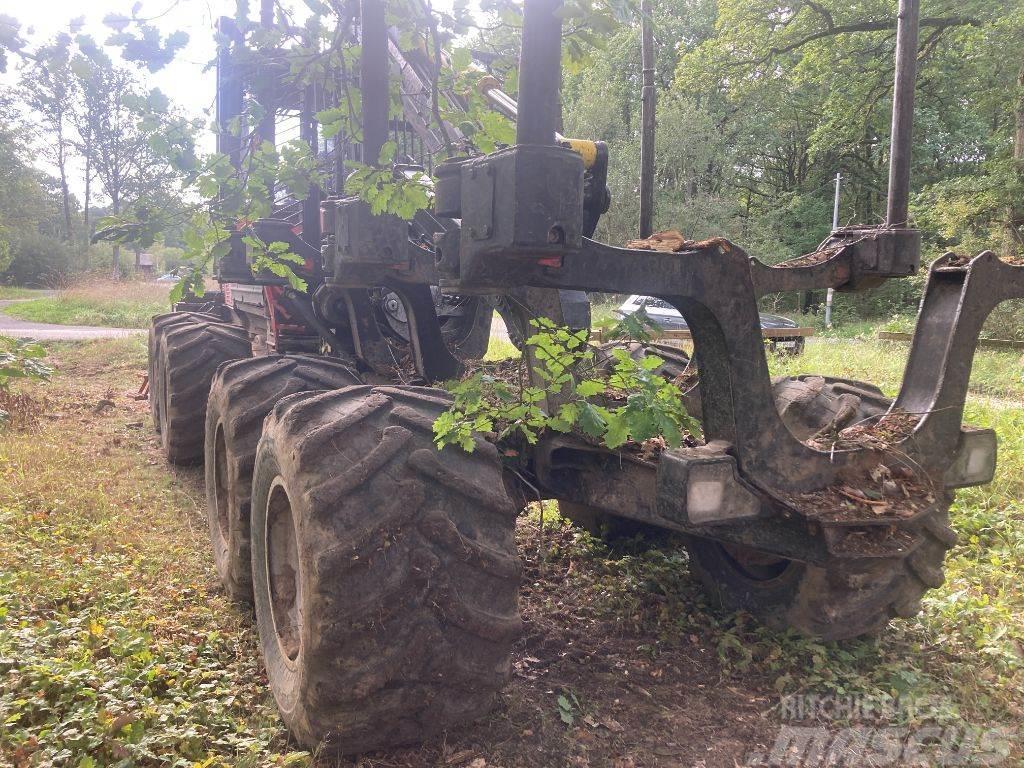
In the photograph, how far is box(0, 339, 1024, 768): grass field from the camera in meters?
2.62

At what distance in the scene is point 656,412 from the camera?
2549 millimetres

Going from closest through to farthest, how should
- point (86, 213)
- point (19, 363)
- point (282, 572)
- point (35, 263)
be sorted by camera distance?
point (282, 572), point (19, 363), point (35, 263), point (86, 213)

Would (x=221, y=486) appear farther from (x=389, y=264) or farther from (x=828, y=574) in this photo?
(x=828, y=574)

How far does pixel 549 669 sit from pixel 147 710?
4.78 ft

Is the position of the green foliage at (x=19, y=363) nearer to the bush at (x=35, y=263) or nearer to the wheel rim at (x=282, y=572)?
the wheel rim at (x=282, y=572)

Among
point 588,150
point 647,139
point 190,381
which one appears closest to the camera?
point 588,150

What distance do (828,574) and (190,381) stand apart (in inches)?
181

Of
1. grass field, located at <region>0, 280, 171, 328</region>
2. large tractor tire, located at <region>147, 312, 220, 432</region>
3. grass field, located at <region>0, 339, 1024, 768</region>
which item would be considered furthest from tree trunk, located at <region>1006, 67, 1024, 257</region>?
grass field, located at <region>0, 280, 171, 328</region>

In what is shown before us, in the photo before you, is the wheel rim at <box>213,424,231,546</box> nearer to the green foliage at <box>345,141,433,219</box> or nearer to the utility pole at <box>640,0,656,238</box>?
the green foliage at <box>345,141,433,219</box>

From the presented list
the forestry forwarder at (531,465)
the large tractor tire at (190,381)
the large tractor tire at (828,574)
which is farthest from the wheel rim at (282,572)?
the large tractor tire at (190,381)

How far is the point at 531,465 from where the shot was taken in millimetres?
3256

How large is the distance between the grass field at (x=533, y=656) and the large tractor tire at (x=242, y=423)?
0.21m

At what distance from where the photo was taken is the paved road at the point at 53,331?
1634cm

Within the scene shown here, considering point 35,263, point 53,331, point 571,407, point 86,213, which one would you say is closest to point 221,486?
point 571,407
